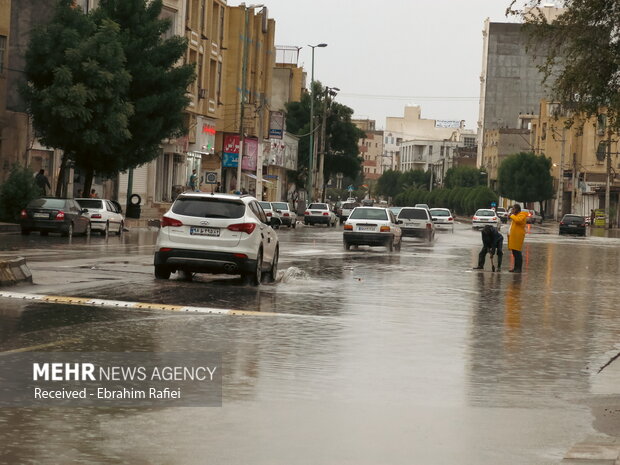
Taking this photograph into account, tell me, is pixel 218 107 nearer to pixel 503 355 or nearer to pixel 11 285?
pixel 11 285

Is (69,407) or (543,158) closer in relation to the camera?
(69,407)

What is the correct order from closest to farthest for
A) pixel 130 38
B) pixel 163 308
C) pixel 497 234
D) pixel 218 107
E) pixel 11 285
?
pixel 163 308, pixel 11 285, pixel 497 234, pixel 130 38, pixel 218 107

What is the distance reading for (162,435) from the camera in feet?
26.5

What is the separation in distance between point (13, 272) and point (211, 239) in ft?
12.4

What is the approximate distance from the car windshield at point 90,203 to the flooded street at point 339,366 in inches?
725

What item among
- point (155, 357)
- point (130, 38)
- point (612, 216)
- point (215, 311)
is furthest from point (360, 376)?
point (612, 216)

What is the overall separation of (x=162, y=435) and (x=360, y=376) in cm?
357

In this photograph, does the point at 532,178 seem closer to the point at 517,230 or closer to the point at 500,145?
the point at 500,145

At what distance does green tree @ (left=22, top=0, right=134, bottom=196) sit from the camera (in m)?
46.5

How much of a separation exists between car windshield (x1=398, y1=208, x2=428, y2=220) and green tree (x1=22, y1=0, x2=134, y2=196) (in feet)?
46.8

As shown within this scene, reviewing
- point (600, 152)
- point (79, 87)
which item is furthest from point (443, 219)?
point (600, 152)

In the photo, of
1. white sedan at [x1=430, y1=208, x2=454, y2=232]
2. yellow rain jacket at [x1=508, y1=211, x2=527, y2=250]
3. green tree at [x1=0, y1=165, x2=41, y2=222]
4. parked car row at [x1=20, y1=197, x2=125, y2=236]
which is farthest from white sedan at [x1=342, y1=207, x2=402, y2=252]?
white sedan at [x1=430, y1=208, x2=454, y2=232]

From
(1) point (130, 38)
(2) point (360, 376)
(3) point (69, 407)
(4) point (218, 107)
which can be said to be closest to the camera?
(3) point (69, 407)

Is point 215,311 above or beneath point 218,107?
beneath
